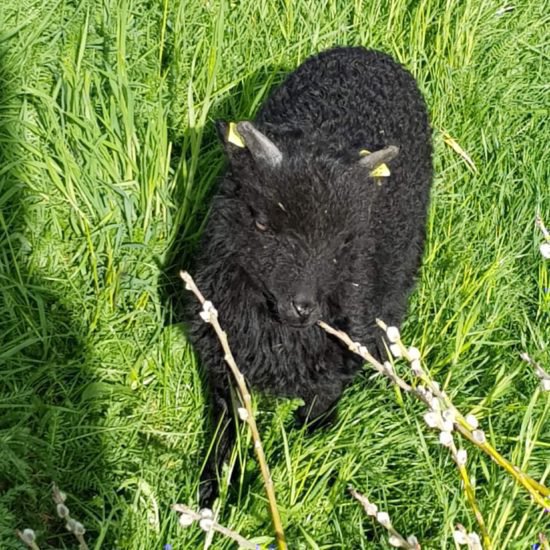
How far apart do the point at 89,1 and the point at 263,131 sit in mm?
1434

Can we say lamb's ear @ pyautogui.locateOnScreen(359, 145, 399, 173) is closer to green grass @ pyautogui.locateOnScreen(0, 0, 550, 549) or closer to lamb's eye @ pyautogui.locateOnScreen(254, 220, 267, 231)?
→ lamb's eye @ pyautogui.locateOnScreen(254, 220, 267, 231)

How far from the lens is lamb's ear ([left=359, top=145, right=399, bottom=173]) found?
10.8 feet

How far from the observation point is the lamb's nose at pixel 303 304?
9.93ft

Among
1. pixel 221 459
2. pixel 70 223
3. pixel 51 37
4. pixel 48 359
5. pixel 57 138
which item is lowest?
pixel 221 459

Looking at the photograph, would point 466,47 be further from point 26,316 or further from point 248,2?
point 26,316

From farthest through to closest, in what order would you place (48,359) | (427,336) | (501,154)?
(501,154) < (427,336) < (48,359)

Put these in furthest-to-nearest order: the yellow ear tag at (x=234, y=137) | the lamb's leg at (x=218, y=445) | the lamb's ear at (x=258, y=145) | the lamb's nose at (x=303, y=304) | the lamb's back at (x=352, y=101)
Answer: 1. the lamb's back at (x=352, y=101)
2. the lamb's leg at (x=218, y=445)
3. the yellow ear tag at (x=234, y=137)
4. the lamb's ear at (x=258, y=145)
5. the lamb's nose at (x=303, y=304)

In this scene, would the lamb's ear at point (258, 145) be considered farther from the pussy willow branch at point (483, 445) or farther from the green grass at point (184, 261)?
the pussy willow branch at point (483, 445)

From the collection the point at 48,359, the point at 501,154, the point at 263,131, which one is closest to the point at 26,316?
the point at 48,359

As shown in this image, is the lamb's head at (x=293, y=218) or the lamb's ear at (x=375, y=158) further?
the lamb's ear at (x=375, y=158)

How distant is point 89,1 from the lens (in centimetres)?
441

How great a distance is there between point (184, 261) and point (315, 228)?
1209 mm

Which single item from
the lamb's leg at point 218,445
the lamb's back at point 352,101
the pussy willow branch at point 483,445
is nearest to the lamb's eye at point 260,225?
the lamb's back at point 352,101

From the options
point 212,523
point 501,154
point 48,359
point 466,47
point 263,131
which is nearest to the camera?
point 212,523
